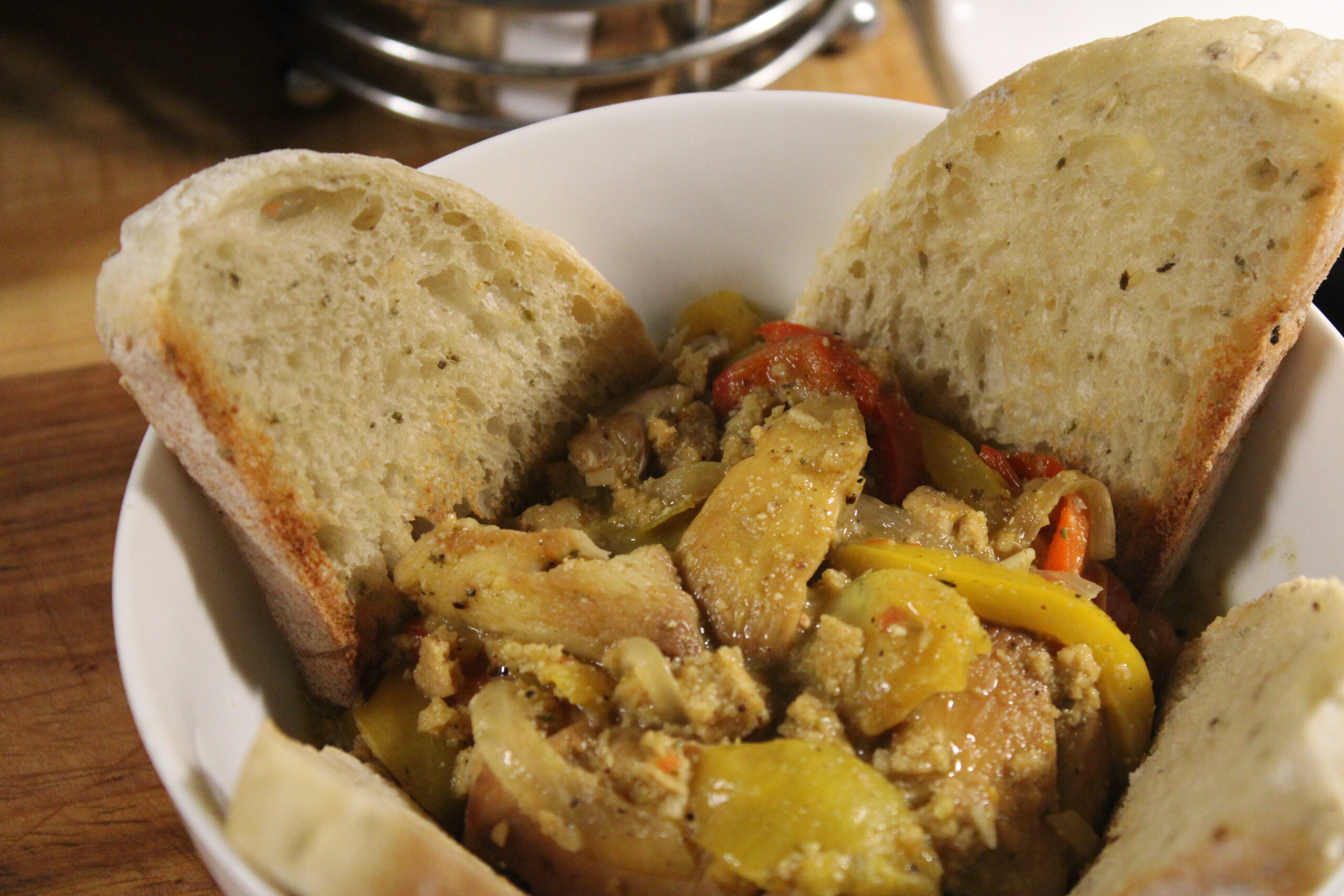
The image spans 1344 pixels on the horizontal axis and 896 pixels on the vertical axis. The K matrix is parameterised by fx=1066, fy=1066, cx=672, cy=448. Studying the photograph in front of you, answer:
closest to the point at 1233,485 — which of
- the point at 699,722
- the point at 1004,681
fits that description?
the point at 1004,681

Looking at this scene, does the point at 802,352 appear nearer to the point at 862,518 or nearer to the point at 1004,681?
the point at 862,518

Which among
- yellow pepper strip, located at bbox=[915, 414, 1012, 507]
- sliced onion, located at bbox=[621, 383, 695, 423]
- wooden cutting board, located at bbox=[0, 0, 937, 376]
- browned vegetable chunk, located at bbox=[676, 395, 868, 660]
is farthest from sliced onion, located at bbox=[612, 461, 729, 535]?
wooden cutting board, located at bbox=[0, 0, 937, 376]

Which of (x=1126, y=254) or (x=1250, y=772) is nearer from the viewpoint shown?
(x=1250, y=772)

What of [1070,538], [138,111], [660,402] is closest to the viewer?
[1070,538]

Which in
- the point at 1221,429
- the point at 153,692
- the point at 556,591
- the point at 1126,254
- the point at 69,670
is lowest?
the point at 69,670

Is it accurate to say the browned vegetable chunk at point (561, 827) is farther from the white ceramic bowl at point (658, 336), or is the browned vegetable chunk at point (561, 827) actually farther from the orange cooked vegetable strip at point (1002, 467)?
the orange cooked vegetable strip at point (1002, 467)

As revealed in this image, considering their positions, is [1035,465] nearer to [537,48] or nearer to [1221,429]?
[1221,429]

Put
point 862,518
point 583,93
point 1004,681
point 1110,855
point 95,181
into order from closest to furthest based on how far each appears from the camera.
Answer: point 1110,855
point 1004,681
point 862,518
point 95,181
point 583,93

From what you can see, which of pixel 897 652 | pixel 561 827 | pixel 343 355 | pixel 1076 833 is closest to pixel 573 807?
pixel 561 827
